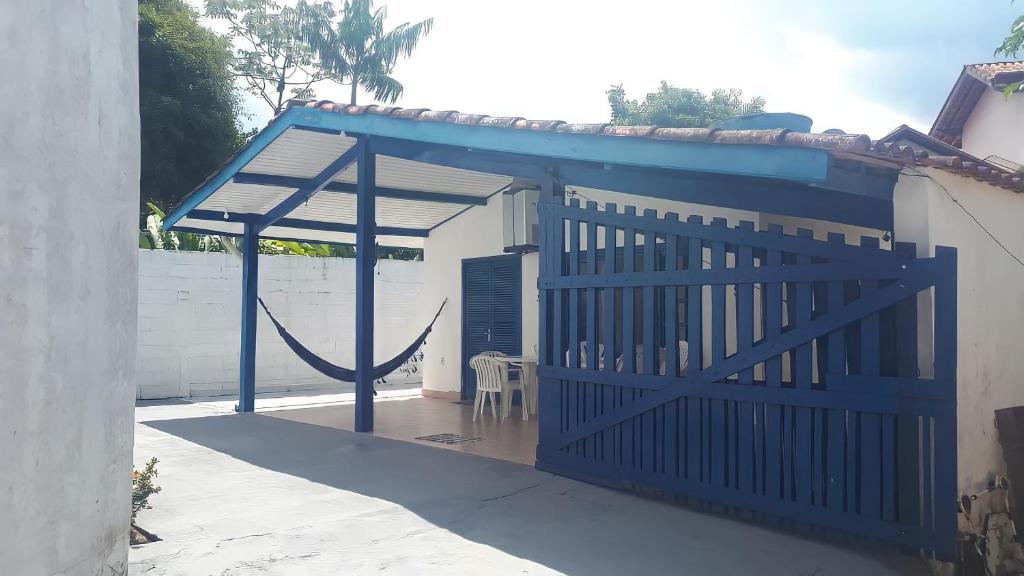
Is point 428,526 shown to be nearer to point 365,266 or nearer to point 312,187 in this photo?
point 365,266

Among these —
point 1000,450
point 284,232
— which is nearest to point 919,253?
point 1000,450

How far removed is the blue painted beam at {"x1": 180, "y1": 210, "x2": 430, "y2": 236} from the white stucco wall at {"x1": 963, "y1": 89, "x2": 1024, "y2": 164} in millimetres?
7529

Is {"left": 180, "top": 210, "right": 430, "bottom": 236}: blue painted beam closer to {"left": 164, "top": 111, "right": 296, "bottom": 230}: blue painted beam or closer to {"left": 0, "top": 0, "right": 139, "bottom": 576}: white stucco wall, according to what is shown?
{"left": 164, "top": 111, "right": 296, "bottom": 230}: blue painted beam

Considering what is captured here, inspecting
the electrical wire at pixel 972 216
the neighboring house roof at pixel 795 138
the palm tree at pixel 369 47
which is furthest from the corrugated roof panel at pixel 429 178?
the palm tree at pixel 369 47

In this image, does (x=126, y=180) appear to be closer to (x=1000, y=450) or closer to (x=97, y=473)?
(x=97, y=473)

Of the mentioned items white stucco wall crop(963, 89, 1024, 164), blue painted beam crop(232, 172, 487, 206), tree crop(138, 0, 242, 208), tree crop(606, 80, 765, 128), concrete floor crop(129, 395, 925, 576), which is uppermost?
tree crop(606, 80, 765, 128)

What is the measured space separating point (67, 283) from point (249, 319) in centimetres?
677

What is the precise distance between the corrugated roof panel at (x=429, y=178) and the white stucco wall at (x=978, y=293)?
4384 mm

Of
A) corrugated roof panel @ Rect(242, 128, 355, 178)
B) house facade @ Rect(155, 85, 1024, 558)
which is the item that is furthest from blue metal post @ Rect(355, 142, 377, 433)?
house facade @ Rect(155, 85, 1024, 558)

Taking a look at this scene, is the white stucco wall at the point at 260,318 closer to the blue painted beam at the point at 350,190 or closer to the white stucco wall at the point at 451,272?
the white stucco wall at the point at 451,272

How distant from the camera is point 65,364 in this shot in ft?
8.73

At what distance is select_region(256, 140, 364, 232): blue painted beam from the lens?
23.7ft

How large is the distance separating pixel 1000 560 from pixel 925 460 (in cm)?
146

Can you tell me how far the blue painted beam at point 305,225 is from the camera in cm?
906
